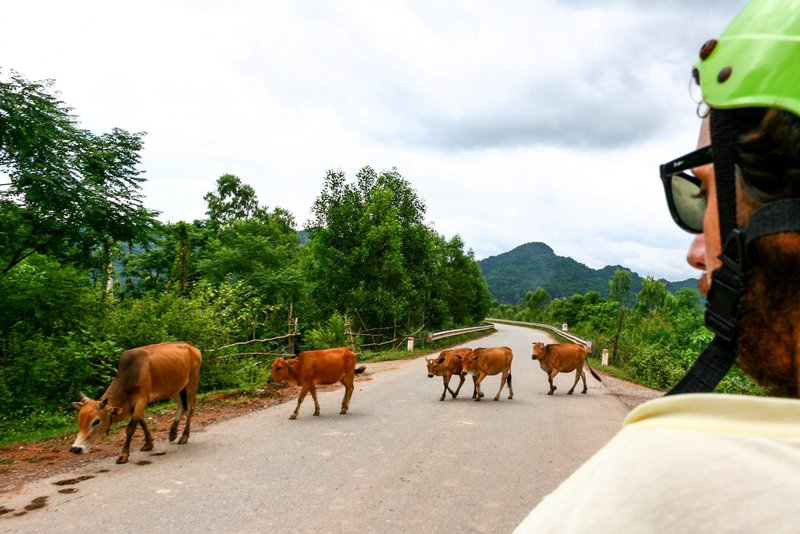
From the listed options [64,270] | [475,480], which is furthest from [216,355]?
[475,480]

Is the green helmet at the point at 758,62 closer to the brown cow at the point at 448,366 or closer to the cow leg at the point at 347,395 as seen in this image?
the cow leg at the point at 347,395

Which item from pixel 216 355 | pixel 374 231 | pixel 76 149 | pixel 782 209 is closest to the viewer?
pixel 782 209

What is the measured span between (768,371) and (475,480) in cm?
480

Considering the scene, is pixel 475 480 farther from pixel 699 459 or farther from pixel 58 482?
pixel 699 459

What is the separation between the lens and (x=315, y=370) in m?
8.85

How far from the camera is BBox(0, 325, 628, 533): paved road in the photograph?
13.5 ft

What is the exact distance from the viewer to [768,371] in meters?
0.83

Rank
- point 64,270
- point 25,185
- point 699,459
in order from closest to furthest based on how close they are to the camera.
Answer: point 699,459, point 25,185, point 64,270

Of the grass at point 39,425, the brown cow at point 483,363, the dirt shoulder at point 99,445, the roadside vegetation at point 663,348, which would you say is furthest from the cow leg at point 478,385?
the grass at point 39,425

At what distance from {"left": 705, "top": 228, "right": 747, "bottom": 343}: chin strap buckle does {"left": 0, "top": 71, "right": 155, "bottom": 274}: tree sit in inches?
367

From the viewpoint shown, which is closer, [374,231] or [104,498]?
[104,498]

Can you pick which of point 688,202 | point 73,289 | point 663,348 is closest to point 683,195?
point 688,202

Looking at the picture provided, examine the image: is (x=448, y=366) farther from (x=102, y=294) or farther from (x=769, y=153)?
(x=769, y=153)

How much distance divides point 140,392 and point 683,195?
22.0 ft
